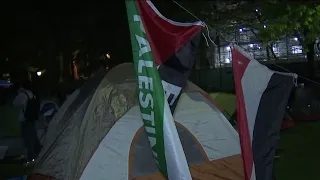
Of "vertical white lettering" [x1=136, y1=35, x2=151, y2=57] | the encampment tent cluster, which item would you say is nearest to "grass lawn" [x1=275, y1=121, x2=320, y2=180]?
the encampment tent cluster

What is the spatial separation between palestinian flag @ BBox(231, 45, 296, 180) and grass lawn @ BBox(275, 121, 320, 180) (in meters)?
3.39

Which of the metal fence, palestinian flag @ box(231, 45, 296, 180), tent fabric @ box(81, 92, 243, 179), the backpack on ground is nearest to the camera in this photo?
palestinian flag @ box(231, 45, 296, 180)

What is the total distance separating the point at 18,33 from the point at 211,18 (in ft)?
39.0

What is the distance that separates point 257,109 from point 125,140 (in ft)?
5.75

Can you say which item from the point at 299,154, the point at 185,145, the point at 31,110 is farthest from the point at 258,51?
the point at 185,145

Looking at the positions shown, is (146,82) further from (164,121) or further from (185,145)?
(185,145)

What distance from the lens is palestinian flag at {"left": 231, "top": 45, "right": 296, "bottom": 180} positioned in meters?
5.41

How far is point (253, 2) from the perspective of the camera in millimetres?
14578

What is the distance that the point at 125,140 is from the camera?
6188 millimetres

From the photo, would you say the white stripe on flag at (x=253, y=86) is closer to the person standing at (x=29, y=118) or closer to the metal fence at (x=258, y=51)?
the person standing at (x=29, y=118)

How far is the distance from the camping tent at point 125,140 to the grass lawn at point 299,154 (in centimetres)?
259

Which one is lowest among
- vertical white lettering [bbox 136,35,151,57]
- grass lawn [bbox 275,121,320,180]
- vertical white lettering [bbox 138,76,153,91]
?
grass lawn [bbox 275,121,320,180]

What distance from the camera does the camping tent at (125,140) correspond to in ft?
20.0

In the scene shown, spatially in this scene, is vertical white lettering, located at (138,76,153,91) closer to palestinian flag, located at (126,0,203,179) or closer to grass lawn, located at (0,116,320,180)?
palestinian flag, located at (126,0,203,179)
